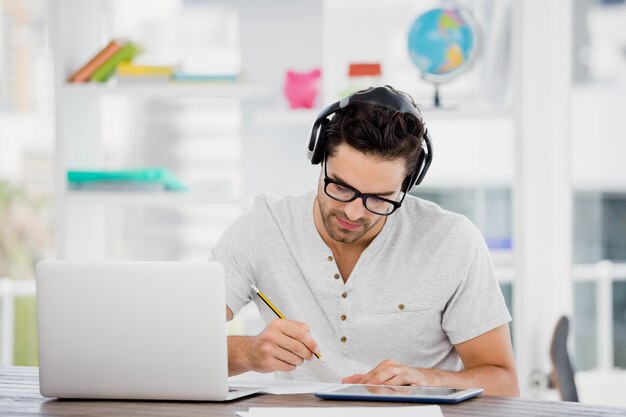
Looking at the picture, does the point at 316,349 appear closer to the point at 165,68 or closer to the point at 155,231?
the point at 165,68

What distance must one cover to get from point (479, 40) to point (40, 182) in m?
2.26

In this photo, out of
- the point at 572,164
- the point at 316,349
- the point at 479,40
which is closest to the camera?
the point at 316,349

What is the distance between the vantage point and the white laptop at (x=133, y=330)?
153cm

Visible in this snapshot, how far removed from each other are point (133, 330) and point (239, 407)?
0.22 m

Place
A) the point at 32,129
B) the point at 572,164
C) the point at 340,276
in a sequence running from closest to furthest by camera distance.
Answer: the point at 340,276 < the point at 572,164 < the point at 32,129

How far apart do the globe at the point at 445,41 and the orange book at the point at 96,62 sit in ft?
3.29

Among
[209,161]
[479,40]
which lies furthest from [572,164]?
[209,161]

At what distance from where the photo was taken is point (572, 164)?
129 inches

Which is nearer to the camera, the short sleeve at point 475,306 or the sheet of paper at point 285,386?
the sheet of paper at point 285,386

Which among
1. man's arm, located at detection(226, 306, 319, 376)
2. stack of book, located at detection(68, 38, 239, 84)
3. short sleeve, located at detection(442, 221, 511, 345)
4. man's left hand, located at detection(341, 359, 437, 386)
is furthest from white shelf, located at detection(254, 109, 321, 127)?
man's left hand, located at detection(341, 359, 437, 386)

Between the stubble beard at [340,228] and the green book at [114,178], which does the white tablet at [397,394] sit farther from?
the green book at [114,178]

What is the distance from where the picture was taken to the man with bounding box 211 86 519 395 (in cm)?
191

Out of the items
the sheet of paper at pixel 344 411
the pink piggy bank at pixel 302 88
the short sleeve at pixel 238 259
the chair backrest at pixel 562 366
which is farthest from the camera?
the pink piggy bank at pixel 302 88

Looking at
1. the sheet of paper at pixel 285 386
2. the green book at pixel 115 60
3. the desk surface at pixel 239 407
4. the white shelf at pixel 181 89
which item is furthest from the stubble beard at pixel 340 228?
the green book at pixel 115 60
